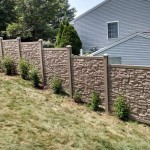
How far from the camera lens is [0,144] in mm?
6797

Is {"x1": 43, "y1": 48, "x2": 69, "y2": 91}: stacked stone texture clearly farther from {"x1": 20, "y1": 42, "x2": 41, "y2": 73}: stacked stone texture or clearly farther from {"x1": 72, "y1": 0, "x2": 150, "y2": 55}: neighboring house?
{"x1": 72, "y1": 0, "x2": 150, "y2": 55}: neighboring house

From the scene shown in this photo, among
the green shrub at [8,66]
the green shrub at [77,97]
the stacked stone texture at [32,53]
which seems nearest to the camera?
the green shrub at [77,97]

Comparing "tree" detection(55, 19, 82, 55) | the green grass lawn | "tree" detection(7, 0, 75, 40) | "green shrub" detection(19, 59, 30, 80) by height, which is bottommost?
the green grass lawn

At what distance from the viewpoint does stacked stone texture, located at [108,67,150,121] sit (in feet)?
30.4

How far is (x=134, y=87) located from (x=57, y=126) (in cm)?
281

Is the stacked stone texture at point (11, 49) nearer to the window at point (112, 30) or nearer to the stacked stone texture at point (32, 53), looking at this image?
the stacked stone texture at point (32, 53)

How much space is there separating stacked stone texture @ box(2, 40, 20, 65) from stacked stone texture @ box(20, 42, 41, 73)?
391 mm

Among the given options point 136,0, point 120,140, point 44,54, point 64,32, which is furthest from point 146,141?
point 136,0

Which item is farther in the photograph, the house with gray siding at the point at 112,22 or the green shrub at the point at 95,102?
the house with gray siding at the point at 112,22

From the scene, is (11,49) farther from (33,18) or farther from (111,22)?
(111,22)

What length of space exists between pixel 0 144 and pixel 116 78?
4.64 m

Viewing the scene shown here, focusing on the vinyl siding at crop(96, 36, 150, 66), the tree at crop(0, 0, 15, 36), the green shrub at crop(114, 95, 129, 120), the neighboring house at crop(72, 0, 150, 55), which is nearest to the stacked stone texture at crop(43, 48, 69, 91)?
the green shrub at crop(114, 95, 129, 120)

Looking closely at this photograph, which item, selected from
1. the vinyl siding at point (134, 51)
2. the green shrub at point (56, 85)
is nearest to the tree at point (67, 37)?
the vinyl siding at point (134, 51)

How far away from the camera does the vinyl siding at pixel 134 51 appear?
14219 millimetres
